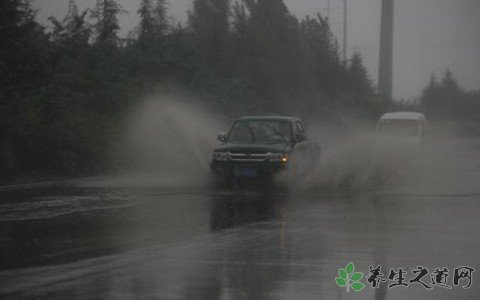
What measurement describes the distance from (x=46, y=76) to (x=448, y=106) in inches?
2556

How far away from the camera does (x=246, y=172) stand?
19.1 meters

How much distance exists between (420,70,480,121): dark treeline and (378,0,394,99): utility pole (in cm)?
2039

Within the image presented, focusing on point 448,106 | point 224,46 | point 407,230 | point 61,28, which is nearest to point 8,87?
point 61,28

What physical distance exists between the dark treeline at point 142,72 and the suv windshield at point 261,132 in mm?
5482

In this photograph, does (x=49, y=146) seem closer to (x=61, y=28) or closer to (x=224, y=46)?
(x=61, y=28)

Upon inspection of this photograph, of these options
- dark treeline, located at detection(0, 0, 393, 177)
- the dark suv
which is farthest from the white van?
the dark suv

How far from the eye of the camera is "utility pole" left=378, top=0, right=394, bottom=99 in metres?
58.1

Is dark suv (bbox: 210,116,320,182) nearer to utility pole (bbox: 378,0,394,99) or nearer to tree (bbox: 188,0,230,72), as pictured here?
tree (bbox: 188,0,230,72)

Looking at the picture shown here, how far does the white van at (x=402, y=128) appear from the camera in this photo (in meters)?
30.9

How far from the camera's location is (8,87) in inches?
853

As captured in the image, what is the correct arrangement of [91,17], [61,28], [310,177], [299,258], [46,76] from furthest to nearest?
[91,17]
[61,28]
[46,76]
[310,177]
[299,258]

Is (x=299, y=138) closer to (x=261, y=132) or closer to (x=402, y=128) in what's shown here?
(x=261, y=132)

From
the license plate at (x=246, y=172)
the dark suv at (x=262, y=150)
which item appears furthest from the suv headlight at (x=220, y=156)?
the license plate at (x=246, y=172)

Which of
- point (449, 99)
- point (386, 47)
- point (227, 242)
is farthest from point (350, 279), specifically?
point (449, 99)
